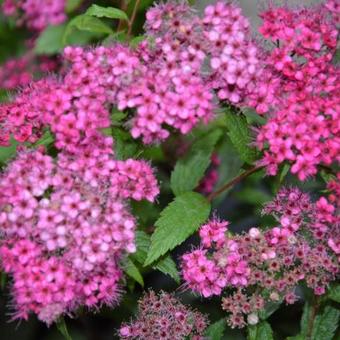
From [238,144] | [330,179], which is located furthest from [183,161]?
[330,179]

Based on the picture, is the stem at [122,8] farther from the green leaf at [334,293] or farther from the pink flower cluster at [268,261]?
the green leaf at [334,293]

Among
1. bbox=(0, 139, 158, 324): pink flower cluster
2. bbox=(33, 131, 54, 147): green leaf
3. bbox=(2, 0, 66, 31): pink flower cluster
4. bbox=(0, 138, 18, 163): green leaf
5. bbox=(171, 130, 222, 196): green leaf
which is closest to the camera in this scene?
bbox=(0, 139, 158, 324): pink flower cluster

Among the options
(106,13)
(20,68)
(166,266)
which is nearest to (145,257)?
(166,266)

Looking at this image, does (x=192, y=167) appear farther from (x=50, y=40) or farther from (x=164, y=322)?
(x=50, y=40)

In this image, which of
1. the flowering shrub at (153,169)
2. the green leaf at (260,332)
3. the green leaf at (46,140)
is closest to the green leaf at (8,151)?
the flowering shrub at (153,169)

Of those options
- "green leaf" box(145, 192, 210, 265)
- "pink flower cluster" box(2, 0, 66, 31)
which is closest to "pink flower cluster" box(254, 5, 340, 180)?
"green leaf" box(145, 192, 210, 265)

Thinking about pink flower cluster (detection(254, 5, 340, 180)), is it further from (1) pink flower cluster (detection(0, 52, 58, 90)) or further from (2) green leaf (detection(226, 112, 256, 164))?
(1) pink flower cluster (detection(0, 52, 58, 90))

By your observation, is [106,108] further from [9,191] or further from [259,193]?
[259,193]
